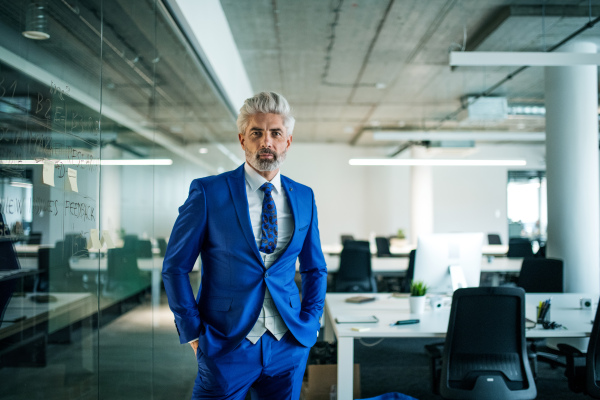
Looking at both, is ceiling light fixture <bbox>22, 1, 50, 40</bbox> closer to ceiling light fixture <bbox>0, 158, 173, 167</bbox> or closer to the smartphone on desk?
ceiling light fixture <bbox>0, 158, 173, 167</bbox>

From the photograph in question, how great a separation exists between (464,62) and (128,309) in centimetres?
347

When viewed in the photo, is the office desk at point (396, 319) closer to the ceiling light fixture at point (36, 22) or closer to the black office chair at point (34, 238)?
Answer: the black office chair at point (34, 238)

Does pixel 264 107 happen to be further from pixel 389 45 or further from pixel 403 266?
pixel 403 266

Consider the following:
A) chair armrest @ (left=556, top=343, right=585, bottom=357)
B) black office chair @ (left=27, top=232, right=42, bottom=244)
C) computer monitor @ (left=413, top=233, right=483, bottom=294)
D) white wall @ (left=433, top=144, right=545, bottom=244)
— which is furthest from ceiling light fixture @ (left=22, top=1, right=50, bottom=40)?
white wall @ (left=433, top=144, right=545, bottom=244)

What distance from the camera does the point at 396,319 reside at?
129 inches

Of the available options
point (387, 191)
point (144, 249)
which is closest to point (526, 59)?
point (144, 249)

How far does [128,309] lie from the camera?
118 inches

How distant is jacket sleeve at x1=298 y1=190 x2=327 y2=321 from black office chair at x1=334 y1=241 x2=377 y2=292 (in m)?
3.92

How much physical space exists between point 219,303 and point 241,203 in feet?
1.20

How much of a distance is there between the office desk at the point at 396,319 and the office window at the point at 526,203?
428 inches

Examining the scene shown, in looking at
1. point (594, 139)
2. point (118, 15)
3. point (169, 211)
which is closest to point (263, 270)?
point (118, 15)

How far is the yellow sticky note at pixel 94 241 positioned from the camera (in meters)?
2.07

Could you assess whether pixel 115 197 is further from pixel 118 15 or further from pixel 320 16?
pixel 320 16

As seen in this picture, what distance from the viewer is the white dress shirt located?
1677mm
